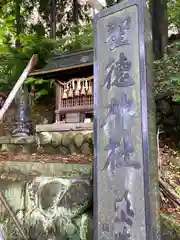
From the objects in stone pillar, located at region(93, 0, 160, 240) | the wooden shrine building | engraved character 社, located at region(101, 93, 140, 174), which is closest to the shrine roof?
the wooden shrine building

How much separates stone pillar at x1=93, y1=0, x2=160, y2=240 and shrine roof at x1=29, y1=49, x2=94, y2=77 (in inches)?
190

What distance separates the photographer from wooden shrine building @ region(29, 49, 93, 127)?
824 cm

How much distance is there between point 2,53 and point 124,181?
1208 cm

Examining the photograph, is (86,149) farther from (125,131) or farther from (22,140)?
(125,131)

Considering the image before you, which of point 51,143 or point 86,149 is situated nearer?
point 86,149

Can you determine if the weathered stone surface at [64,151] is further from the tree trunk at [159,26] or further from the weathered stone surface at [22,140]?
the tree trunk at [159,26]

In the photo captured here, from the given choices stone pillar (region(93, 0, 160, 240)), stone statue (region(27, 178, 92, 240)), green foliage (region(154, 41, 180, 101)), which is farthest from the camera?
green foliage (region(154, 41, 180, 101))

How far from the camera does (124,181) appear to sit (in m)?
2.97

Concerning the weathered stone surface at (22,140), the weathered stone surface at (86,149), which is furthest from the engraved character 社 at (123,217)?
the weathered stone surface at (22,140)

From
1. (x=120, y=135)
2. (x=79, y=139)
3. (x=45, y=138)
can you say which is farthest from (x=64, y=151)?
(x=120, y=135)

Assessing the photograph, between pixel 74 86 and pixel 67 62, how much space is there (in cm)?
115

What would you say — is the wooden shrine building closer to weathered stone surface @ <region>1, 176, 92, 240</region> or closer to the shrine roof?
the shrine roof

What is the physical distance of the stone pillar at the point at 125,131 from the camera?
9.45 ft

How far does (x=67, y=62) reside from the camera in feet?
29.9
